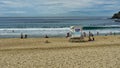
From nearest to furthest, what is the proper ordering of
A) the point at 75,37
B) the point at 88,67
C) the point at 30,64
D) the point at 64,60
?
the point at 88,67 → the point at 30,64 → the point at 64,60 → the point at 75,37

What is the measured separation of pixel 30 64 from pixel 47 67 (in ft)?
2.82

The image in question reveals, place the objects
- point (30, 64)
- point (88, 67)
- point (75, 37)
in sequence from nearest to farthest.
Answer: point (88, 67), point (30, 64), point (75, 37)

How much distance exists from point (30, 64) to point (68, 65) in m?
1.40

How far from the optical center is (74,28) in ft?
76.4

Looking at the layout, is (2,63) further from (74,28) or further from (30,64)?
(74,28)

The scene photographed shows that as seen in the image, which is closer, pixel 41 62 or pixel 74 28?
pixel 41 62

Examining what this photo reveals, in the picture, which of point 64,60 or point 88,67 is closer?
point 88,67

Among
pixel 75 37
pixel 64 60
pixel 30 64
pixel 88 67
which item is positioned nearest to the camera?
pixel 88 67

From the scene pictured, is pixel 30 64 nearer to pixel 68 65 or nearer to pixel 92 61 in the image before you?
pixel 68 65

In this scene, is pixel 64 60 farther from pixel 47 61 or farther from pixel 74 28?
pixel 74 28

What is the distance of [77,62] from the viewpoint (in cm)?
1032

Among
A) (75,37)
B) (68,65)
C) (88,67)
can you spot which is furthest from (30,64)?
(75,37)

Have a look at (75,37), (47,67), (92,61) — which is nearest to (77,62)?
(92,61)

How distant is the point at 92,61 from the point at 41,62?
1930mm
